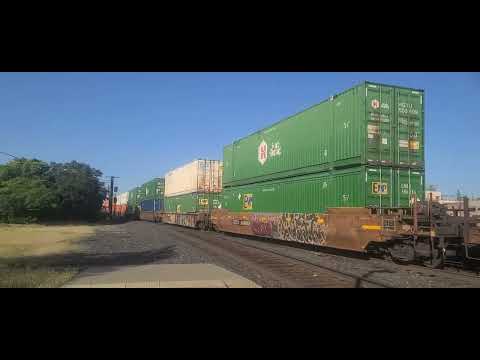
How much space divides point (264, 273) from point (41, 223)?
124ft

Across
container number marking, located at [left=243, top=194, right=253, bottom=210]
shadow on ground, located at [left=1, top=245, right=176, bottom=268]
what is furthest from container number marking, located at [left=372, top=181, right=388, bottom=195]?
container number marking, located at [left=243, top=194, right=253, bottom=210]

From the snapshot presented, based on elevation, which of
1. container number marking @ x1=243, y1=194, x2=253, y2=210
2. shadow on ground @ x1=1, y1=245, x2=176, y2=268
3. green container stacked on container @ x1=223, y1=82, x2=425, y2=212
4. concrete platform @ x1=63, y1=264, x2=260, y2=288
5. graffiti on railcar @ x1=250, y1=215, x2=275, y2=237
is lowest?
shadow on ground @ x1=1, y1=245, x2=176, y2=268

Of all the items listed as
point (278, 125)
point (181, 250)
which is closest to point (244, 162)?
point (278, 125)

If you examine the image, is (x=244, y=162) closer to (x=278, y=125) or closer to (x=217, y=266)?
(x=278, y=125)

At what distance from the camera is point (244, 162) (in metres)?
23.1

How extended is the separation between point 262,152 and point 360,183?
8471mm

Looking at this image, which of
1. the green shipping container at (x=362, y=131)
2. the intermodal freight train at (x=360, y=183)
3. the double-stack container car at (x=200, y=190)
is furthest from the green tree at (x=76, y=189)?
the green shipping container at (x=362, y=131)

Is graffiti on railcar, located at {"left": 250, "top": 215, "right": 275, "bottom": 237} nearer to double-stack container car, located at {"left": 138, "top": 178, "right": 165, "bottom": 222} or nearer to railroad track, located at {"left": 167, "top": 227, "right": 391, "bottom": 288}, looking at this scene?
railroad track, located at {"left": 167, "top": 227, "right": 391, "bottom": 288}

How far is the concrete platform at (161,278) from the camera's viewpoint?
876 cm

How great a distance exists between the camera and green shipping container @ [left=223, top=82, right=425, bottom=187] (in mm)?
13086

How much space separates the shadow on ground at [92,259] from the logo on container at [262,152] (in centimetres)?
701

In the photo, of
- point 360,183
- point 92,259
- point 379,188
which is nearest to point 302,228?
point 360,183

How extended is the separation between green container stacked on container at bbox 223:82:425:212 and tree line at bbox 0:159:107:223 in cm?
3157

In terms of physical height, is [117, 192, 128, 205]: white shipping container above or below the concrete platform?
above
